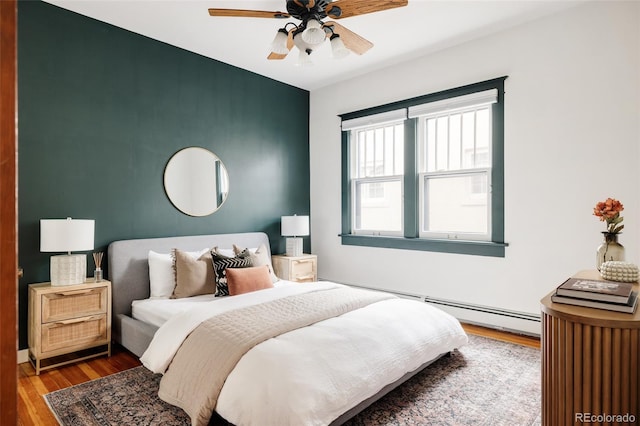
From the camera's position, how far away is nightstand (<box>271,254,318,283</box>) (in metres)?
4.61

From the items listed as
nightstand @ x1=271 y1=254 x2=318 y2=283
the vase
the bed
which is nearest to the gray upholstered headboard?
the bed

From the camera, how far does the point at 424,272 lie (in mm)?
4223

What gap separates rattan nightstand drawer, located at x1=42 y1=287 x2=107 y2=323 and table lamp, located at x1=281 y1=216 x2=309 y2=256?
7.13 feet

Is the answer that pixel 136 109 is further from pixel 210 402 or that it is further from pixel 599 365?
pixel 599 365

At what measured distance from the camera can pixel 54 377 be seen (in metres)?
2.75

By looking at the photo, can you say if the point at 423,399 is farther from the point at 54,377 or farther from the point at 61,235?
the point at 61,235

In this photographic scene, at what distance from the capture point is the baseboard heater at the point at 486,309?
11.5 feet

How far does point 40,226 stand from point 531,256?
14.2 feet

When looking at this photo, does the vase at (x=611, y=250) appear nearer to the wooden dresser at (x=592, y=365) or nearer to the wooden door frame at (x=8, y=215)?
the wooden dresser at (x=592, y=365)

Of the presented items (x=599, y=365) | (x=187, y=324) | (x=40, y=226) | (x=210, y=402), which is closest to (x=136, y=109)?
(x=40, y=226)

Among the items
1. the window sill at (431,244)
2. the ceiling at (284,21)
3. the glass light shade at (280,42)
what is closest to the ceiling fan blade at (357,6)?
the glass light shade at (280,42)

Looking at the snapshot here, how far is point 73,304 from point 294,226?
2.46 m

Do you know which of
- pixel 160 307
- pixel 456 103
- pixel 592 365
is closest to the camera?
pixel 592 365

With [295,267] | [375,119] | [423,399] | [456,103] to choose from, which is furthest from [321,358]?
[375,119]
